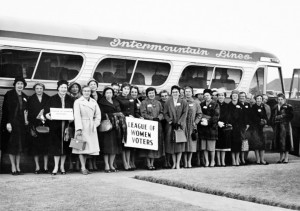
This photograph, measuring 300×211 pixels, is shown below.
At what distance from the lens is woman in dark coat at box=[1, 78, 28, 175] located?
10.9m

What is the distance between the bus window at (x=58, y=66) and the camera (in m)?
11.7

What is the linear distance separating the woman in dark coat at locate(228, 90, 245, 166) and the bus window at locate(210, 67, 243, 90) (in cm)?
113

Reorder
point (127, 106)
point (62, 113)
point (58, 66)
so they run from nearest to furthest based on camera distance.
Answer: point (62, 113), point (58, 66), point (127, 106)

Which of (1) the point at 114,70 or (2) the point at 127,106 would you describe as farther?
(1) the point at 114,70

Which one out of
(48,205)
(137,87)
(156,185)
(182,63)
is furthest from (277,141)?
(48,205)

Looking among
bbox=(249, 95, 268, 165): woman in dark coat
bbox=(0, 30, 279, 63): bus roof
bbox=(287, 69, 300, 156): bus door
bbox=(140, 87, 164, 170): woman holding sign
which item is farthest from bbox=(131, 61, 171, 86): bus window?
bbox=(287, 69, 300, 156): bus door

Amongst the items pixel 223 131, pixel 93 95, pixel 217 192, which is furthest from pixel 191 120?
pixel 217 192

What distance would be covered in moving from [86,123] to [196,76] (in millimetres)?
3977

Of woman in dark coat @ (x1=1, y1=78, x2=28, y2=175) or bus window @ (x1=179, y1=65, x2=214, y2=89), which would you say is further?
bus window @ (x1=179, y1=65, x2=214, y2=89)

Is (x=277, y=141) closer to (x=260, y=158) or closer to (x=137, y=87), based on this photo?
(x=260, y=158)

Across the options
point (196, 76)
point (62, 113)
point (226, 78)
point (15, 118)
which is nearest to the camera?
point (15, 118)

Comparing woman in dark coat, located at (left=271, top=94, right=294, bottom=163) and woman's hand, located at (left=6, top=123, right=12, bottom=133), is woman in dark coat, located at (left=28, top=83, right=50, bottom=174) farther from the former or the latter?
woman in dark coat, located at (left=271, top=94, right=294, bottom=163)

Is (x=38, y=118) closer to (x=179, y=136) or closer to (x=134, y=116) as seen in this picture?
(x=134, y=116)

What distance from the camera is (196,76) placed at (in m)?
14.1
